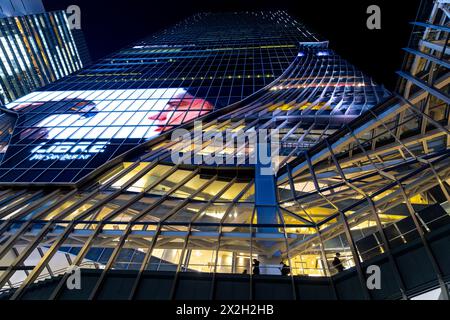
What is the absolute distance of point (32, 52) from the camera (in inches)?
4985

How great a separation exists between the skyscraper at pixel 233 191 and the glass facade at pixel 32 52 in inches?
3931

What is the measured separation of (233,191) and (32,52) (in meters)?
153

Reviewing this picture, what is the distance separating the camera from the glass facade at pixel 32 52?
107 metres

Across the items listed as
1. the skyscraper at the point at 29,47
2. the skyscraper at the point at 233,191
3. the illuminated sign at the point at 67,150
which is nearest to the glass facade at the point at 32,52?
the skyscraper at the point at 29,47

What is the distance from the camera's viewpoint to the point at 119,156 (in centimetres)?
2161

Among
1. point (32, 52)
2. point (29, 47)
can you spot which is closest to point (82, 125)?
point (29, 47)

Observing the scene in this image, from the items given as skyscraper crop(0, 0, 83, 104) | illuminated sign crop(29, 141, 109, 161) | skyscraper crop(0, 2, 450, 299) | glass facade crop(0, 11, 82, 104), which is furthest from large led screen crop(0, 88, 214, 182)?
glass facade crop(0, 11, 82, 104)

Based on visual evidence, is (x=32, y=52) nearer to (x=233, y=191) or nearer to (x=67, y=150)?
(x=67, y=150)

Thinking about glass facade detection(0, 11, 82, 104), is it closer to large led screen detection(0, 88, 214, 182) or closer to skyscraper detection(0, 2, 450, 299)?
large led screen detection(0, 88, 214, 182)

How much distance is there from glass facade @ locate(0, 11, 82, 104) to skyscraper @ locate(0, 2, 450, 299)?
9985cm

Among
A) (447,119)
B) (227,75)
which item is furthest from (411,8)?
(227,75)

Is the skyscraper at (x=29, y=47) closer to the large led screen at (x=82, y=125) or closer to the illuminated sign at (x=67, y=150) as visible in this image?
the large led screen at (x=82, y=125)

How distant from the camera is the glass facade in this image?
350ft
